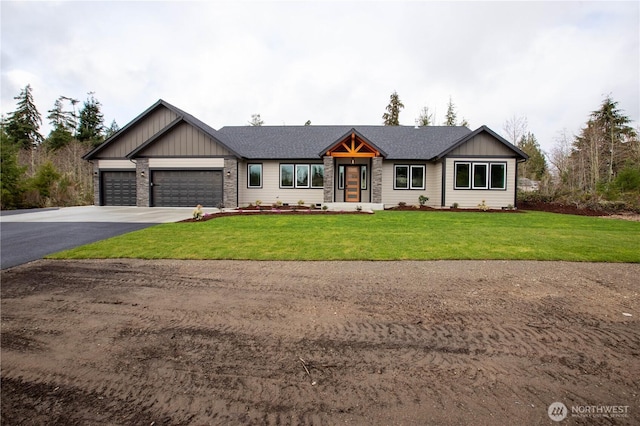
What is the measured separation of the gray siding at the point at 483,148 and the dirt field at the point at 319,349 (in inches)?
576

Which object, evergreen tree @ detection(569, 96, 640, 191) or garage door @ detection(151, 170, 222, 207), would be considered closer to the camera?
garage door @ detection(151, 170, 222, 207)

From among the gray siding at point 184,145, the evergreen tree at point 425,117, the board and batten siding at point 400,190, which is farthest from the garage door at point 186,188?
the evergreen tree at point 425,117

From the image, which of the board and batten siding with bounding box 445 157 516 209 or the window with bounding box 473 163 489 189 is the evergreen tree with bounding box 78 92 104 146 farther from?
the window with bounding box 473 163 489 189

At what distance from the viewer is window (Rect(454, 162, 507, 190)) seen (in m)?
18.8

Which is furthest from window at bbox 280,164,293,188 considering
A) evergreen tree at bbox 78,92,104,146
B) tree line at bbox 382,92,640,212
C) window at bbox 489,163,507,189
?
evergreen tree at bbox 78,92,104,146

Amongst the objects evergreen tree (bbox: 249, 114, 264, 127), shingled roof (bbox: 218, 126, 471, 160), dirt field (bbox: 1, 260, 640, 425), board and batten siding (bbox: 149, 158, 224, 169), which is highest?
evergreen tree (bbox: 249, 114, 264, 127)

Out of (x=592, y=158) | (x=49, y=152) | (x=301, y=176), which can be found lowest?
(x=301, y=176)

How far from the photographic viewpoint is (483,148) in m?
18.6

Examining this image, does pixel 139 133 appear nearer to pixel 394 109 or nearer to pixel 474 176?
pixel 474 176

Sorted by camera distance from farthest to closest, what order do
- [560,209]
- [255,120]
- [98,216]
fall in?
[255,120] < [560,209] < [98,216]

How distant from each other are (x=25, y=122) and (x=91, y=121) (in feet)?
24.9

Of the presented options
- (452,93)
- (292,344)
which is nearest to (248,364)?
(292,344)

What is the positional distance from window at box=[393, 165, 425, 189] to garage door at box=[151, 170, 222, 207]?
1122 centimetres

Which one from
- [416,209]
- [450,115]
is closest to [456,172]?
[416,209]
